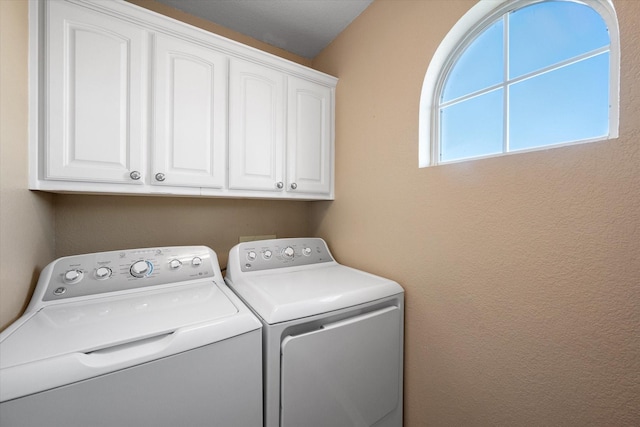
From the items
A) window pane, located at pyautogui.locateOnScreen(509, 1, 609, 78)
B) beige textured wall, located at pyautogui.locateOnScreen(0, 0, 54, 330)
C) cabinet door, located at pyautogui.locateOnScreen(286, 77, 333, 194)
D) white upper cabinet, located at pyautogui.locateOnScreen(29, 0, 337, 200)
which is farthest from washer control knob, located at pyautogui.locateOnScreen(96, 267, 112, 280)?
window pane, located at pyautogui.locateOnScreen(509, 1, 609, 78)

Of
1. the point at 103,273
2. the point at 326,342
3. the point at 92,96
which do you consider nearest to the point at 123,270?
the point at 103,273

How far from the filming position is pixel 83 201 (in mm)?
1284

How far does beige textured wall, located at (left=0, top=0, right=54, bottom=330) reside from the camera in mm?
764

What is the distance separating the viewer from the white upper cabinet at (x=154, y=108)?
943mm

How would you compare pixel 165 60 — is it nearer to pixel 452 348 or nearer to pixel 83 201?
pixel 83 201

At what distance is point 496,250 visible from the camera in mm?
910

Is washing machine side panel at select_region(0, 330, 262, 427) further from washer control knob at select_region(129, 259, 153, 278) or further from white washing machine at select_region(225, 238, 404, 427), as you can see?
washer control knob at select_region(129, 259, 153, 278)

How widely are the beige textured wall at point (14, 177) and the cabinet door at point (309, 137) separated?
1086 mm

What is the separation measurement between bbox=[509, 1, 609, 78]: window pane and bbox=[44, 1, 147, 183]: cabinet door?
1.60 meters

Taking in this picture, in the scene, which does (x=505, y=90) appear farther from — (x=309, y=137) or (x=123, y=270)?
(x=123, y=270)

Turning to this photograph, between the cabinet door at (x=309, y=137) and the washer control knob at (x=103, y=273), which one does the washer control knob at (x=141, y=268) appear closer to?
the washer control knob at (x=103, y=273)

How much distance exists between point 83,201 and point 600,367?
7.24 ft

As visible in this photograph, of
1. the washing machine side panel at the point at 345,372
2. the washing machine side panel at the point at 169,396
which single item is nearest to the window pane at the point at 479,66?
the washing machine side panel at the point at 345,372

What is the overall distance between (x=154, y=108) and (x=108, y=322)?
907 mm
